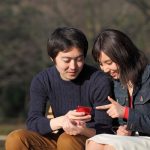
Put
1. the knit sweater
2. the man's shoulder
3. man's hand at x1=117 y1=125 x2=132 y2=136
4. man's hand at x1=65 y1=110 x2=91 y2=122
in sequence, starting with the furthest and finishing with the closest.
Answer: the man's shoulder < the knit sweater < man's hand at x1=117 y1=125 x2=132 y2=136 < man's hand at x1=65 y1=110 x2=91 y2=122

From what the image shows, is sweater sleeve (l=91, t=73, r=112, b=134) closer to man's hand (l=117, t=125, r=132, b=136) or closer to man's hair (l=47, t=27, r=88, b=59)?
man's hand (l=117, t=125, r=132, b=136)

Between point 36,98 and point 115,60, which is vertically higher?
point 115,60

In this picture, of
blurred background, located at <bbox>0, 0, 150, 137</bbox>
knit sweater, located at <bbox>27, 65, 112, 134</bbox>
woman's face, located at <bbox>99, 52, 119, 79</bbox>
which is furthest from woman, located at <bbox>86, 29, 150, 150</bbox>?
blurred background, located at <bbox>0, 0, 150, 137</bbox>

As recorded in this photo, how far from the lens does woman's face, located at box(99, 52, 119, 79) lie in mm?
4066

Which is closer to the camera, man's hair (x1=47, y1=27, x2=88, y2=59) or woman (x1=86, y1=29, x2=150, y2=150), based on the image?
woman (x1=86, y1=29, x2=150, y2=150)

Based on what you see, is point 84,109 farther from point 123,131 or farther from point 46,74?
point 46,74

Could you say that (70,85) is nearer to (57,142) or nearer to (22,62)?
(57,142)

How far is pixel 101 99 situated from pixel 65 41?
20.3 inches

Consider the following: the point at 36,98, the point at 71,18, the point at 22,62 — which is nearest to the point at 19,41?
the point at 22,62

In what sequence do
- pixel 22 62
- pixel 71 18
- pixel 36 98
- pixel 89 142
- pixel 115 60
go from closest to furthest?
pixel 89 142 < pixel 115 60 < pixel 36 98 < pixel 71 18 < pixel 22 62

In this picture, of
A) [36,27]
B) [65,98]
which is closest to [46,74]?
[65,98]

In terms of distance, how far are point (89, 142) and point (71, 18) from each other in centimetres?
1588

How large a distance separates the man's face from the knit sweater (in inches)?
→ 5.6

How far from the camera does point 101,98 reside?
418cm
